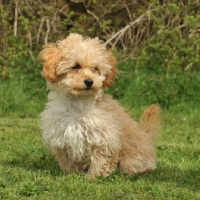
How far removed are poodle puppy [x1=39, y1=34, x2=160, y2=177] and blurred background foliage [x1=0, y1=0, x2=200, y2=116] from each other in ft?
16.4

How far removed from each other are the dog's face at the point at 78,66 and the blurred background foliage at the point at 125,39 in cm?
505

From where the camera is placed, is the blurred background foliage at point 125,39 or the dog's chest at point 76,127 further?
the blurred background foliage at point 125,39

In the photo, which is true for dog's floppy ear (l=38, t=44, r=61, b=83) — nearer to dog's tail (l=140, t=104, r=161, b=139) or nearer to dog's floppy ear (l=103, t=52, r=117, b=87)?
dog's floppy ear (l=103, t=52, r=117, b=87)

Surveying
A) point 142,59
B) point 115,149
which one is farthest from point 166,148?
point 142,59

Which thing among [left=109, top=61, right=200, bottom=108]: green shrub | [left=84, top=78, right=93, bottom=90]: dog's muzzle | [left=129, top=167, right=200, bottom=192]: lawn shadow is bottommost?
Answer: [left=109, top=61, right=200, bottom=108]: green shrub

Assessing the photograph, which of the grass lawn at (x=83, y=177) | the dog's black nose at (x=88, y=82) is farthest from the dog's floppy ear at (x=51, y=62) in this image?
the grass lawn at (x=83, y=177)

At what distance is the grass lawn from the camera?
586 cm

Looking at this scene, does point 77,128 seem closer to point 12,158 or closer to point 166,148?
point 12,158

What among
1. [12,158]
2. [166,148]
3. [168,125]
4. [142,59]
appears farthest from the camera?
[142,59]

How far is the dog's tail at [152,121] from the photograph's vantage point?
299 inches

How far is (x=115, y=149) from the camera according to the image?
6820 millimetres

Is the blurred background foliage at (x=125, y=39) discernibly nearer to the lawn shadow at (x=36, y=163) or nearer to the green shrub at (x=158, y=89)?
the green shrub at (x=158, y=89)

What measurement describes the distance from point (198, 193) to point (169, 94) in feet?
20.4

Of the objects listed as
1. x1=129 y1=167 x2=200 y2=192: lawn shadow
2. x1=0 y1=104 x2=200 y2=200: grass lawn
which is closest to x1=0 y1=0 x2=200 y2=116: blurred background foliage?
x1=0 y1=104 x2=200 y2=200: grass lawn
